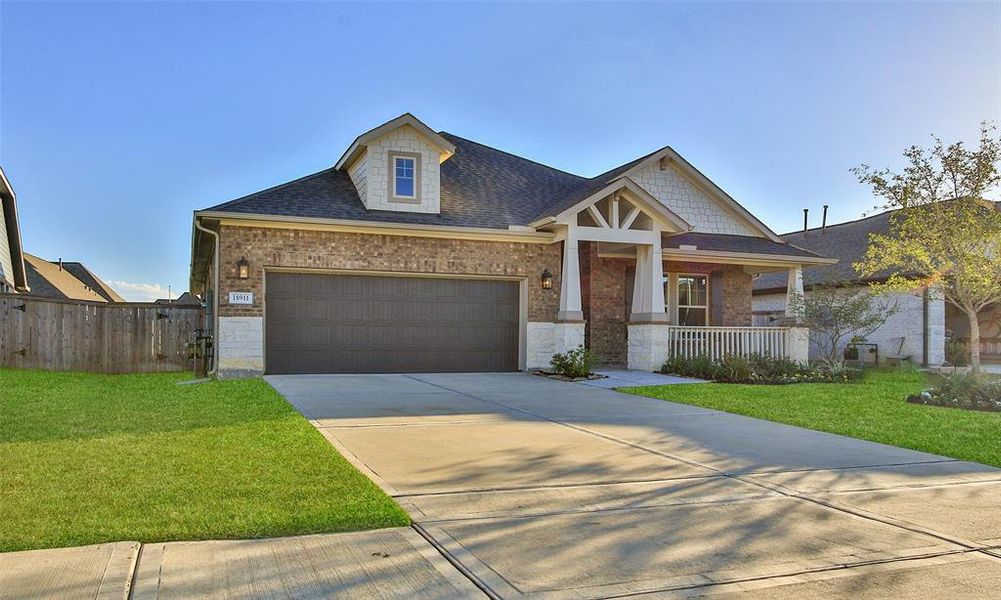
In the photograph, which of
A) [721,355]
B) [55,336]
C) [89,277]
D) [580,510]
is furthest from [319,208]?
[89,277]

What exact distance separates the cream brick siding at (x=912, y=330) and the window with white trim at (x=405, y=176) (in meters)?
12.3

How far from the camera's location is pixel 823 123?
605 inches

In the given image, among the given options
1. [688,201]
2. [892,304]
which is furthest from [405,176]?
[892,304]

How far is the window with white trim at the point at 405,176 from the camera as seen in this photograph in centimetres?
1609

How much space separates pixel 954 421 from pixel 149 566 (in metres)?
10.0

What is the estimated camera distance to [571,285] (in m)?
16.2

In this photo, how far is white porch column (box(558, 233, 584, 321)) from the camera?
53.0 feet

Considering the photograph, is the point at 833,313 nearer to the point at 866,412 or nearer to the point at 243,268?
the point at 866,412

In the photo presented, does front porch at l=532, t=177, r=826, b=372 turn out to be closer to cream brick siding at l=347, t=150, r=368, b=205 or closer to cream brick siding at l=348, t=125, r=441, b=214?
cream brick siding at l=348, t=125, r=441, b=214

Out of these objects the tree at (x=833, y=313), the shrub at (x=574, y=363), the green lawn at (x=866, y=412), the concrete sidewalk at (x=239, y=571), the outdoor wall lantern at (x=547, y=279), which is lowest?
the green lawn at (x=866, y=412)

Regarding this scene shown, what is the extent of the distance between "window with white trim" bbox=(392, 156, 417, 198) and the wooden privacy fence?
244 inches

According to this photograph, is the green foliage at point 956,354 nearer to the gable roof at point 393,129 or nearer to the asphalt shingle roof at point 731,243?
the asphalt shingle roof at point 731,243

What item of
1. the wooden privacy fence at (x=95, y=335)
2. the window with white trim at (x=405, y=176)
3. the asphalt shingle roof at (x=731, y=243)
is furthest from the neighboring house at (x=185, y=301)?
the asphalt shingle roof at (x=731, y=243)

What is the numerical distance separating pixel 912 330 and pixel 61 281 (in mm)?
37940
